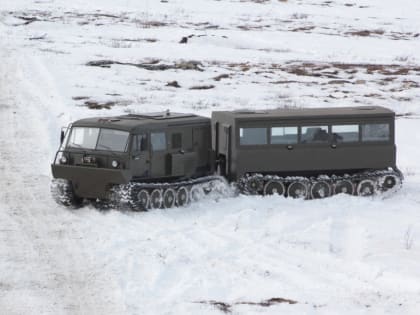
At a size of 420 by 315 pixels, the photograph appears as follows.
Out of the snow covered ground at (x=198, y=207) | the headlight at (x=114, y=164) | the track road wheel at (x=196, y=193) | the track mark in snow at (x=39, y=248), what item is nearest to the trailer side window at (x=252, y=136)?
the snow covered ground at (x=198, y=207)

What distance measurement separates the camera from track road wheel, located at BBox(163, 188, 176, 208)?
1970 centimetres

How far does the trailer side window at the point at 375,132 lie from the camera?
71.8 ft

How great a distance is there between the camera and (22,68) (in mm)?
41312

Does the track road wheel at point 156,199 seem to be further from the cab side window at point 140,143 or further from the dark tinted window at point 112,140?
the dark tinted window at point 112,140

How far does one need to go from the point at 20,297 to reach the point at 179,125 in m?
7.90

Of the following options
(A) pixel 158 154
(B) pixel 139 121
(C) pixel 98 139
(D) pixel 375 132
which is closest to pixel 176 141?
(A) pixel 158 154

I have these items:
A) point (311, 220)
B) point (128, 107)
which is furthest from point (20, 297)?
point (128, 107)

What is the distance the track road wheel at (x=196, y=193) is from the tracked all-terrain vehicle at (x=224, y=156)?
28 mm

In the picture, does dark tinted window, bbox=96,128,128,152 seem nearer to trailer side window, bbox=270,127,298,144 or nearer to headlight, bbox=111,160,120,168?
headlight, bbox=111,160,120,168

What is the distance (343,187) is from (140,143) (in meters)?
5.44

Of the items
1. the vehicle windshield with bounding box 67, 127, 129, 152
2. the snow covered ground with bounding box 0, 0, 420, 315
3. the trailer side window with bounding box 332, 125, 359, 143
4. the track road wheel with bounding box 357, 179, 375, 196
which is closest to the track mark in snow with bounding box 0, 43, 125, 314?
the snow covered ground with bounding box 0, 0, 420, 315

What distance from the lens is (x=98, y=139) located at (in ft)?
64.6

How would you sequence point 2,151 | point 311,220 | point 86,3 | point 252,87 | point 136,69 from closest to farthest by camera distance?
point 311,220 → point 2,151 → point 252,87 → point 136,69 → point 86,3

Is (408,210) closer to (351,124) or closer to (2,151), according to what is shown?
(351,124)
